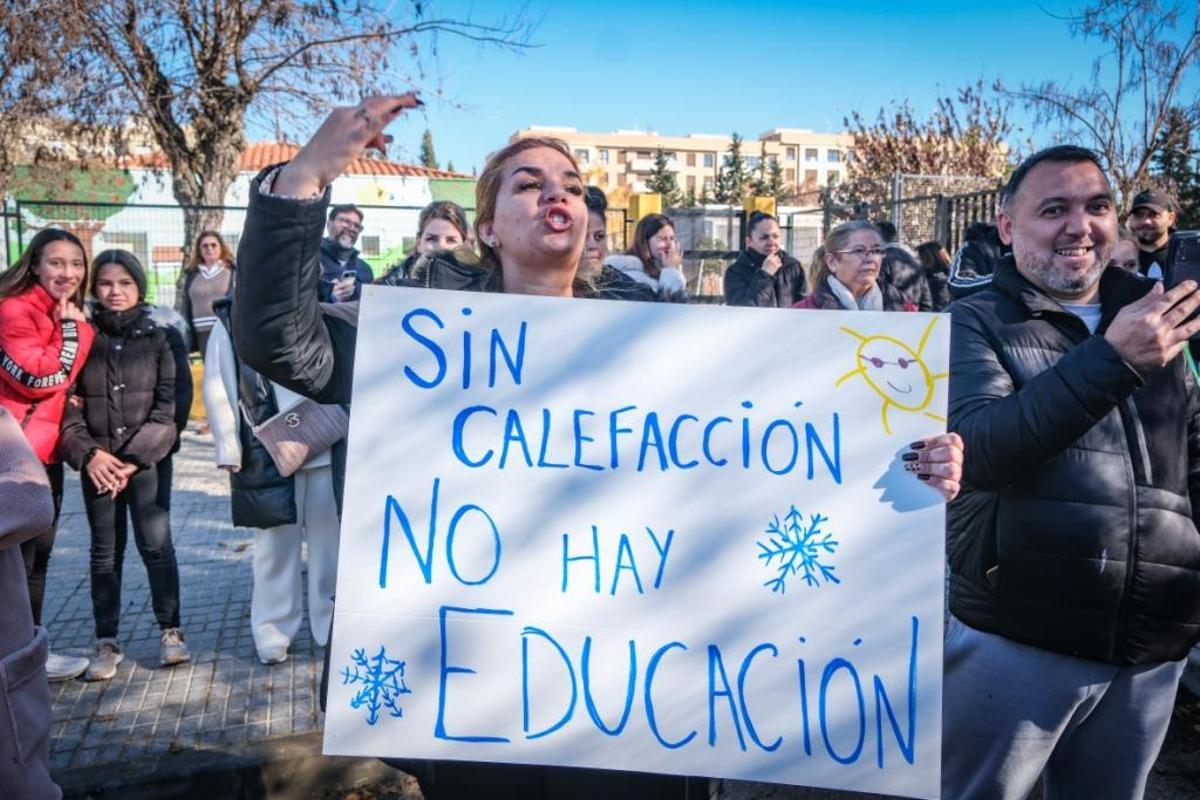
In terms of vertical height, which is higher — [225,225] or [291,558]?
[225,225]

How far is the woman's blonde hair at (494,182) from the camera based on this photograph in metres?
2.01

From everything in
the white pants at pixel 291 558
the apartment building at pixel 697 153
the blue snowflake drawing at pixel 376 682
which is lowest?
the white pants at pixel 291 558

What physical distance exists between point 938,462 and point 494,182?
1.07m

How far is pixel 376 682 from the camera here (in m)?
1.66

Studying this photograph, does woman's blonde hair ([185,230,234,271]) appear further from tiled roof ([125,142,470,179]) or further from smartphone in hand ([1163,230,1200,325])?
smartphone in hand ([1163,230,1200,325])

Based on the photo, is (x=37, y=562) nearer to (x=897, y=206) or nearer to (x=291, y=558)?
(x=291, y=558)

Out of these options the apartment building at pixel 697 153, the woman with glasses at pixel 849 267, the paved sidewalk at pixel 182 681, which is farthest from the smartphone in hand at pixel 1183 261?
the apartment building at pixel 697 153

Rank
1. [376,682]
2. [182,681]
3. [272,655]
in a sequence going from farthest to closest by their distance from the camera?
1. [272,655]
2. [182,681]
3. [376,682]

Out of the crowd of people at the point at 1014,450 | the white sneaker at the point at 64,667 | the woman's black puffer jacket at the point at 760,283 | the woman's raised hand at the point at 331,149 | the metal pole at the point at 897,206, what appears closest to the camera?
the woman's raised hand at the point at 331,149

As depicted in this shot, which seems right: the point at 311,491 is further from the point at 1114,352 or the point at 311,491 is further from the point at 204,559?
the point at 1114,352

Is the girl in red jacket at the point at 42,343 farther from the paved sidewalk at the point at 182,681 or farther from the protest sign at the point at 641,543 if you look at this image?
the protest sign at the point at 641,543

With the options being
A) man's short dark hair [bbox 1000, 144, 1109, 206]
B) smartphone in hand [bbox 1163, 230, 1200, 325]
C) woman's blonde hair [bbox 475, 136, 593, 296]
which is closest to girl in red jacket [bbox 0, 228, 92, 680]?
woman's blonde hair [bbox 475, 136, 593, 296]

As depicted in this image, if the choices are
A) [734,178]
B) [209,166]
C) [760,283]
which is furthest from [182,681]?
[734,178]

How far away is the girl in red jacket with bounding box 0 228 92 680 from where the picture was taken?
3.87m
